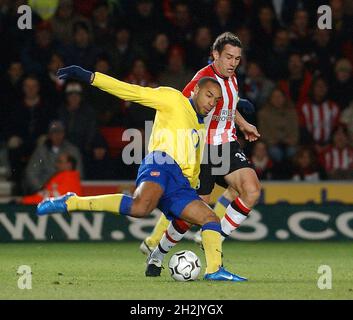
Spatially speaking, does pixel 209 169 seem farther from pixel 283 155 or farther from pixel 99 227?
pixel 283 155

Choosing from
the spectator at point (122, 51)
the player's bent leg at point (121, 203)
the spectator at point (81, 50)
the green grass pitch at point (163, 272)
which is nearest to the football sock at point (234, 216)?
the green grass pitch at point (163, 272)

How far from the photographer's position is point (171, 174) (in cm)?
866

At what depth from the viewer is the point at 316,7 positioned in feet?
51.8

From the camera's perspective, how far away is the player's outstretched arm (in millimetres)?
8461

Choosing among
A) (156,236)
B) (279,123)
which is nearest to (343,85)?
(279,123)

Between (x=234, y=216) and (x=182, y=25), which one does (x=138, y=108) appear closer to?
(x=182, y=25)

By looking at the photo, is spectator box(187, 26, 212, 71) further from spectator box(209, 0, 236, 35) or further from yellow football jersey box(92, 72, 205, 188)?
yellow football jersey box(92, 72, 205, 188)

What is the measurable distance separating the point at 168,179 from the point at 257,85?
6250mm

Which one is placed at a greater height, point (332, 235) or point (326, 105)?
point (326, 105)

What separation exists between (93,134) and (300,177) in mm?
2578

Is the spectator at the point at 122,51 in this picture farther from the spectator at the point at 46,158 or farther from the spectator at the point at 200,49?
the spectator at the point at 46,158

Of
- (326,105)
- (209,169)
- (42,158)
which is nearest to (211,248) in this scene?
(209,169)

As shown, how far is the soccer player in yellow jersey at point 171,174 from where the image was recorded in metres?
8.56

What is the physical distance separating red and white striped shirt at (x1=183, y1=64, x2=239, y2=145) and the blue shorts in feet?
4.54
